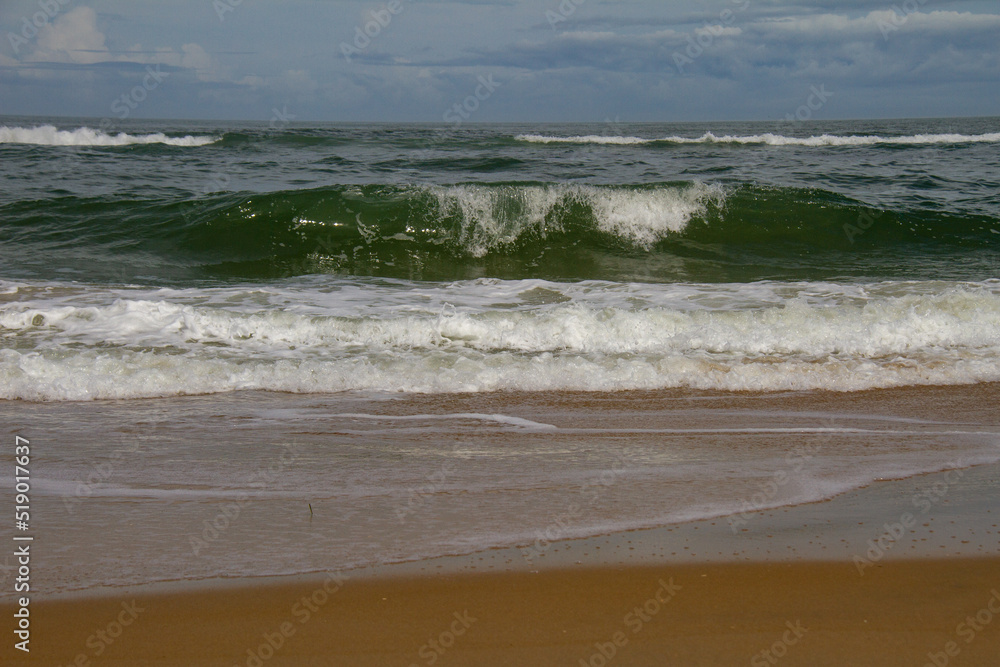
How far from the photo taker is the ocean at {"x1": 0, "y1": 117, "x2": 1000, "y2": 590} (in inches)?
123

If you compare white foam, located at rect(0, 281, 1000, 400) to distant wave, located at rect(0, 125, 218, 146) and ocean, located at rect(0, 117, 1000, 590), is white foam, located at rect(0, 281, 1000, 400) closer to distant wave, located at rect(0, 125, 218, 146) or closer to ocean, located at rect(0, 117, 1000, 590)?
ocean, located at rect(0, 117, 1000, 590)

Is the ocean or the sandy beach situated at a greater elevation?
the ocean

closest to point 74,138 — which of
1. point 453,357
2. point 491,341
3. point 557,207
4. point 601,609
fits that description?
point 557,207

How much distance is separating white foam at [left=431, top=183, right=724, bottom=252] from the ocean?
5 centimetres

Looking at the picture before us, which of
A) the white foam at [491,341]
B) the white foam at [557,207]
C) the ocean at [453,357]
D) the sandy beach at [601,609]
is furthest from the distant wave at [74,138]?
the sandy beach at [601,609]

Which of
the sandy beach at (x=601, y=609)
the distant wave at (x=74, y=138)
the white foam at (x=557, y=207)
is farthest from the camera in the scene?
the distant wave at (x=74, y=138)

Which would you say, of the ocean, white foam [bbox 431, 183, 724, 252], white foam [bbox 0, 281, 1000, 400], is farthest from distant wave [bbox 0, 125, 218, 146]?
white foam [bbox 0, 281, 1000, 400]

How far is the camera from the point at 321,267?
10367 millimetres

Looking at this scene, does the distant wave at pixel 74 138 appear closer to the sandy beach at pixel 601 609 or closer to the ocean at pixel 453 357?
the ocean at pixel 453 357

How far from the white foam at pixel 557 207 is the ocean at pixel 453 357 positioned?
45 millimetres

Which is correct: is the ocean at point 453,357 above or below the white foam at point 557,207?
below

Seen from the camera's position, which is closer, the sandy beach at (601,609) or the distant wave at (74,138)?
the sandy beach at (601,609)

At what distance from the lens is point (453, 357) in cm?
538

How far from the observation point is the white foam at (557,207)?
37.4 feet
